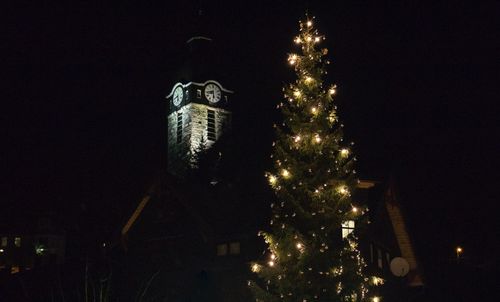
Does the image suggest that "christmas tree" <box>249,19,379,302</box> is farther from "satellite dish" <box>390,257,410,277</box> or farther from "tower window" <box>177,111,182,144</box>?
"tower window" <box>177,111,182,144</box>

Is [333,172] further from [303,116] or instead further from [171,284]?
[171,284]

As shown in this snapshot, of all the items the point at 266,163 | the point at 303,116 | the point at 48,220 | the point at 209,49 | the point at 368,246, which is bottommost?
the point at 368,246

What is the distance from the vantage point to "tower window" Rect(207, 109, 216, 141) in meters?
66.6

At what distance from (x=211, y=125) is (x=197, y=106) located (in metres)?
2.54

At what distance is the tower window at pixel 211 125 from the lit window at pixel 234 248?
135ft

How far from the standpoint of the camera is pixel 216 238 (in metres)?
26.0

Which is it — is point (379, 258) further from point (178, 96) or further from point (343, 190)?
point (178, 96)

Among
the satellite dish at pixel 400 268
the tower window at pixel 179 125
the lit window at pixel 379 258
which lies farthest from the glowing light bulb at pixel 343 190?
the tower window at pixel 179 125

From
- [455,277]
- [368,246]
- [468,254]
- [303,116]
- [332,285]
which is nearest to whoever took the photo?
[332,285]

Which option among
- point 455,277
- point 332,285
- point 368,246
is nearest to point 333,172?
point 332,285

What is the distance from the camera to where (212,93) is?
67688 millimetres

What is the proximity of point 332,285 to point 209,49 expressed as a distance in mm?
53692

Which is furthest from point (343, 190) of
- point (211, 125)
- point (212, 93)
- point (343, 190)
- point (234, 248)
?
point (212, 93)

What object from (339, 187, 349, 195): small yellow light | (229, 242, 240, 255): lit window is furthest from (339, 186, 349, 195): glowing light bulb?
(229, 242, 240, 255): lit window
